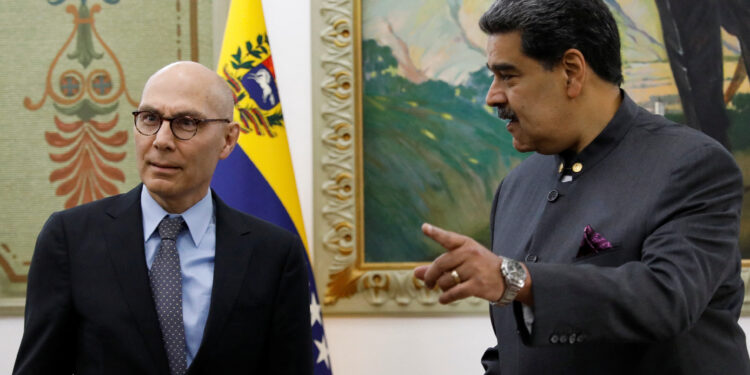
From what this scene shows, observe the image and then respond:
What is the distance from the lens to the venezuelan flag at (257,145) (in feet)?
10.7

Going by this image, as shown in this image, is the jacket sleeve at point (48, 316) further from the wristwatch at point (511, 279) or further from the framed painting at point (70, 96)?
the framed painting at point (70, 96)

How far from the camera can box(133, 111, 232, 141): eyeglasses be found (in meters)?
1.99

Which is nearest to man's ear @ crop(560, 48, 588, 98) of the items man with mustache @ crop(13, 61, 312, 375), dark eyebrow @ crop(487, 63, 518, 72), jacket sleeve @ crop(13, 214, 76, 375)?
dark eyebrow @ crop(487, 63, 518, 72)

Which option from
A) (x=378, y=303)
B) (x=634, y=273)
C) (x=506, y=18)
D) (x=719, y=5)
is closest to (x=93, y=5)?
(x=378, y=303)

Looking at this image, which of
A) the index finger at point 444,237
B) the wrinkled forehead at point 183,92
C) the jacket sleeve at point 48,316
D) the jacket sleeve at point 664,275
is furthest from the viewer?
the wrinkled forehead at point 183,92

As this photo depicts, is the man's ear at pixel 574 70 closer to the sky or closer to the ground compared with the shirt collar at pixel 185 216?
closer to the sky

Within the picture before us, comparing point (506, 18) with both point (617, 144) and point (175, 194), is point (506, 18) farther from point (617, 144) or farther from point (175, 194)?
point (175, 194)

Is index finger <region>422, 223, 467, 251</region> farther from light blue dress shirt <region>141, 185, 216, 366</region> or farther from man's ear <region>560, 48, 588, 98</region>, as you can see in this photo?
light blue dress shirt <region>141, 185, 216, 366</region>

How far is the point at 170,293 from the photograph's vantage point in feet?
6.15

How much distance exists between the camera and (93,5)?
3.69 meters

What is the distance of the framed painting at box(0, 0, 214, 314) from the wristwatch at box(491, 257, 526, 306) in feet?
8.30

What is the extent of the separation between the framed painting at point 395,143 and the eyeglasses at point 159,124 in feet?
4.91

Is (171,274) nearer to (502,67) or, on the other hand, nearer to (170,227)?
(170,227)

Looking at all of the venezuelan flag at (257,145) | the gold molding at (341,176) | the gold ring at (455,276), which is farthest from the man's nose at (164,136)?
the gold molding at (341,176)
